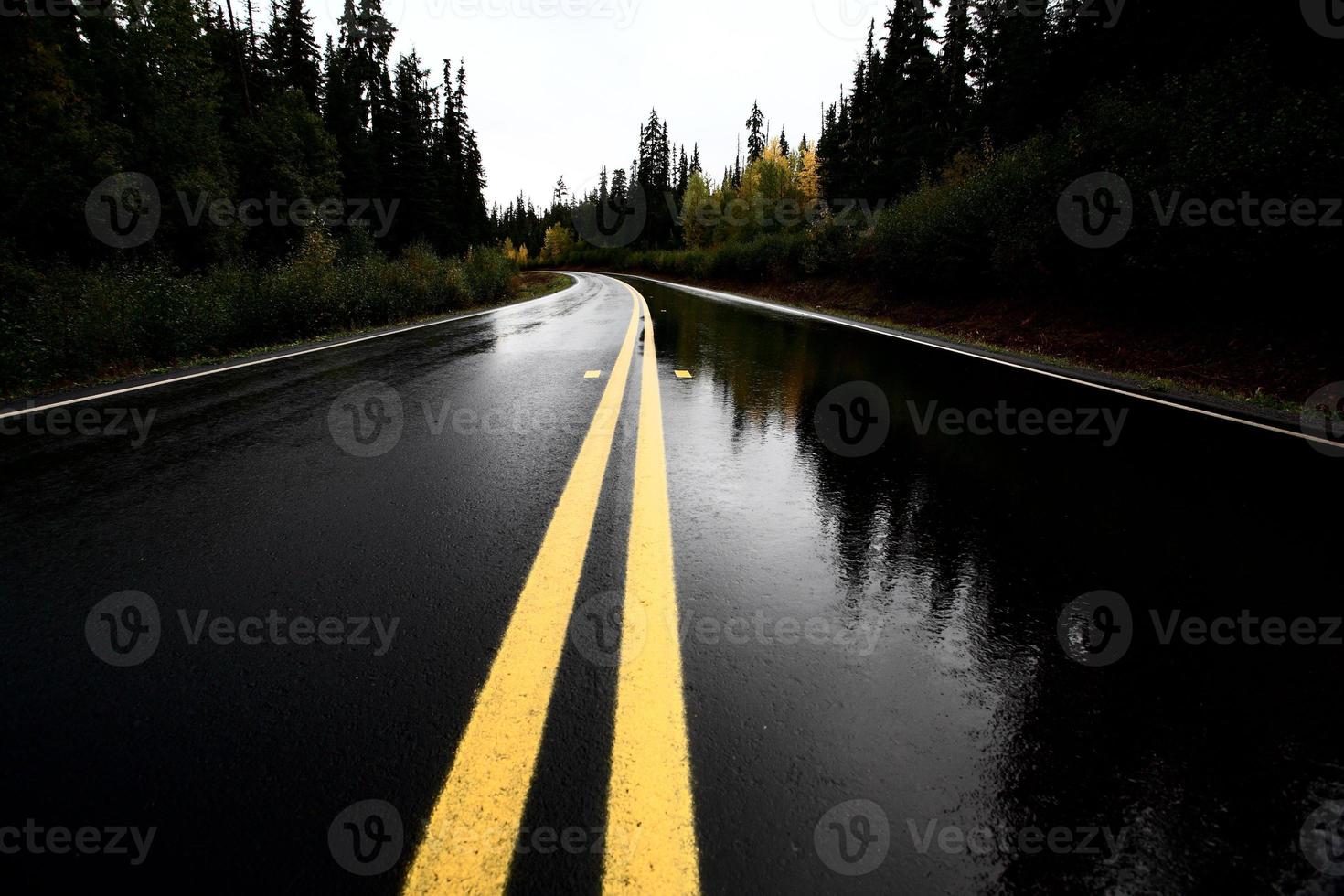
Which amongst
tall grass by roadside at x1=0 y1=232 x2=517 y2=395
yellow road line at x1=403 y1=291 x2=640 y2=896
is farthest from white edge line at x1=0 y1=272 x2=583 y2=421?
yellow road line at x1=403 y1=291 x2=640 y2=896

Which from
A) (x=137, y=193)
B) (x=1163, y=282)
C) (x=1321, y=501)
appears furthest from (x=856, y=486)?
(x=137, y=193)

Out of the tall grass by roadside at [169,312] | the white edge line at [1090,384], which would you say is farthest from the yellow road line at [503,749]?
the tall grass by roadside at [169,312]

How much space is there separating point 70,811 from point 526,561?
1.47m

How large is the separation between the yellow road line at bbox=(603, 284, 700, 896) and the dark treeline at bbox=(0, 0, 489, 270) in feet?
72.8

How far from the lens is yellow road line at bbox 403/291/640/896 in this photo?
1.24m

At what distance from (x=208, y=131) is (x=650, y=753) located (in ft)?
129

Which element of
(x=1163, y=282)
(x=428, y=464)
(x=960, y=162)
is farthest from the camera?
(x=960, y=162)

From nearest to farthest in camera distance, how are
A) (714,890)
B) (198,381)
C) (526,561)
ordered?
(714,890) → (526,561) → (198,381)

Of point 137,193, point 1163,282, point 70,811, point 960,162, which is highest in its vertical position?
point 960,162

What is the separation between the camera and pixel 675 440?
176 inches

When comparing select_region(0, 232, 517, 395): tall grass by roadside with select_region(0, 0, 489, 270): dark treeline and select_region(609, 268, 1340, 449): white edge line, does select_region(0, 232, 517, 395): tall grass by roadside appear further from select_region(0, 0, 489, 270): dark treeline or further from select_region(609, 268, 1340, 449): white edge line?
select_region(609, 268, 1340, 449): white edge line

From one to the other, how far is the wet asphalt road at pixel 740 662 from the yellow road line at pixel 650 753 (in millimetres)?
52

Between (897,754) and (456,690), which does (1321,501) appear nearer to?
(897,754)

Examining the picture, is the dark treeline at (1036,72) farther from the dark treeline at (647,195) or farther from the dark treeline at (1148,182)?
the dark treeline at (647,195)
